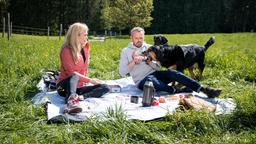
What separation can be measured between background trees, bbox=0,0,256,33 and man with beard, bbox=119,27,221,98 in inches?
1689

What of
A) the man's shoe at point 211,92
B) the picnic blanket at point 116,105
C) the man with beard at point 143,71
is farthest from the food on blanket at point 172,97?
the man's shoe at point 211,92

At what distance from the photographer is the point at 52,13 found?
5381cm

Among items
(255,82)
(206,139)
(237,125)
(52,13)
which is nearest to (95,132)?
(206,139)

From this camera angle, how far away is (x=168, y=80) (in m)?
6.81

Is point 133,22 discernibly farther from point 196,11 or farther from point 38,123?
point 38,123

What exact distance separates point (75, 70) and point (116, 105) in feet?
5.62

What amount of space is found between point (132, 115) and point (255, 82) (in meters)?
3.80

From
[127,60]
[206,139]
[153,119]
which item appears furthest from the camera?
[127,60]

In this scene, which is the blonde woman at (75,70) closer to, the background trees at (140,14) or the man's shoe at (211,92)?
the man's shoe at (211,92)

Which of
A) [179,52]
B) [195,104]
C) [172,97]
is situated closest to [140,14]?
[179,52]

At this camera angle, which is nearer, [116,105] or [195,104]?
[116,105]

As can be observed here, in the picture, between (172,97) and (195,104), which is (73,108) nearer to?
(195,104)

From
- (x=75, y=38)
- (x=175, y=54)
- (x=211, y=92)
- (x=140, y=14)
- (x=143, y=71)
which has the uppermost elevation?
(x=140, y=14)

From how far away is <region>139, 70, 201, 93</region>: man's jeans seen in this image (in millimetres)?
6441
